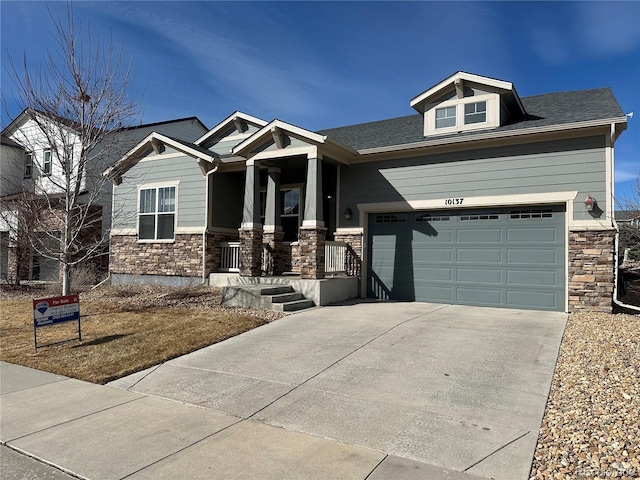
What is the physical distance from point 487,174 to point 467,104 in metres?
2.30

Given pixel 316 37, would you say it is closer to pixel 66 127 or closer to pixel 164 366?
pixel 66 127

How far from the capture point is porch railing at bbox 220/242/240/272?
1333 centimetres

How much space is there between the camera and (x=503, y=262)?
10.2m

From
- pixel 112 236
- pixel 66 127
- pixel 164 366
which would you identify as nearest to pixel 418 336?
pixel 164 366

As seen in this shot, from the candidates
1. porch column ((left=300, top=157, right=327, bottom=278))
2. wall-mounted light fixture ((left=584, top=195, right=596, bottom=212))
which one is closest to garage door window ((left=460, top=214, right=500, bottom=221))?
wall-mounted light fixture ((left=584, top=195, right=596, bottom=212))

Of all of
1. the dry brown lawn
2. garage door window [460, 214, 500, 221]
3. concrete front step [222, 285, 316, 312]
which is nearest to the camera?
the dry brown lawn

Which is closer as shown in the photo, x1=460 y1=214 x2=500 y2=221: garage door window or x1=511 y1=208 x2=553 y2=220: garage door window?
x1=511 y1=208 x2=553 y2=220: garage door window

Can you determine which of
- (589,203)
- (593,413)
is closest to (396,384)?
(593,413)

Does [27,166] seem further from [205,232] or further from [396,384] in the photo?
[396,384]

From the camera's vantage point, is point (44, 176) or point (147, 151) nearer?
point (44, 176)

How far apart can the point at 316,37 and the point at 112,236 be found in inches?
412

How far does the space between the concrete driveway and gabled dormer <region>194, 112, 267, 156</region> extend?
8916 millimetres

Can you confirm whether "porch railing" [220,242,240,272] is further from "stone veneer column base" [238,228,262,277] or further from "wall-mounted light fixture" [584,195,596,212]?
"wall-mounted light fixture" [584,195,596,212]

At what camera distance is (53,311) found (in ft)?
22.5
